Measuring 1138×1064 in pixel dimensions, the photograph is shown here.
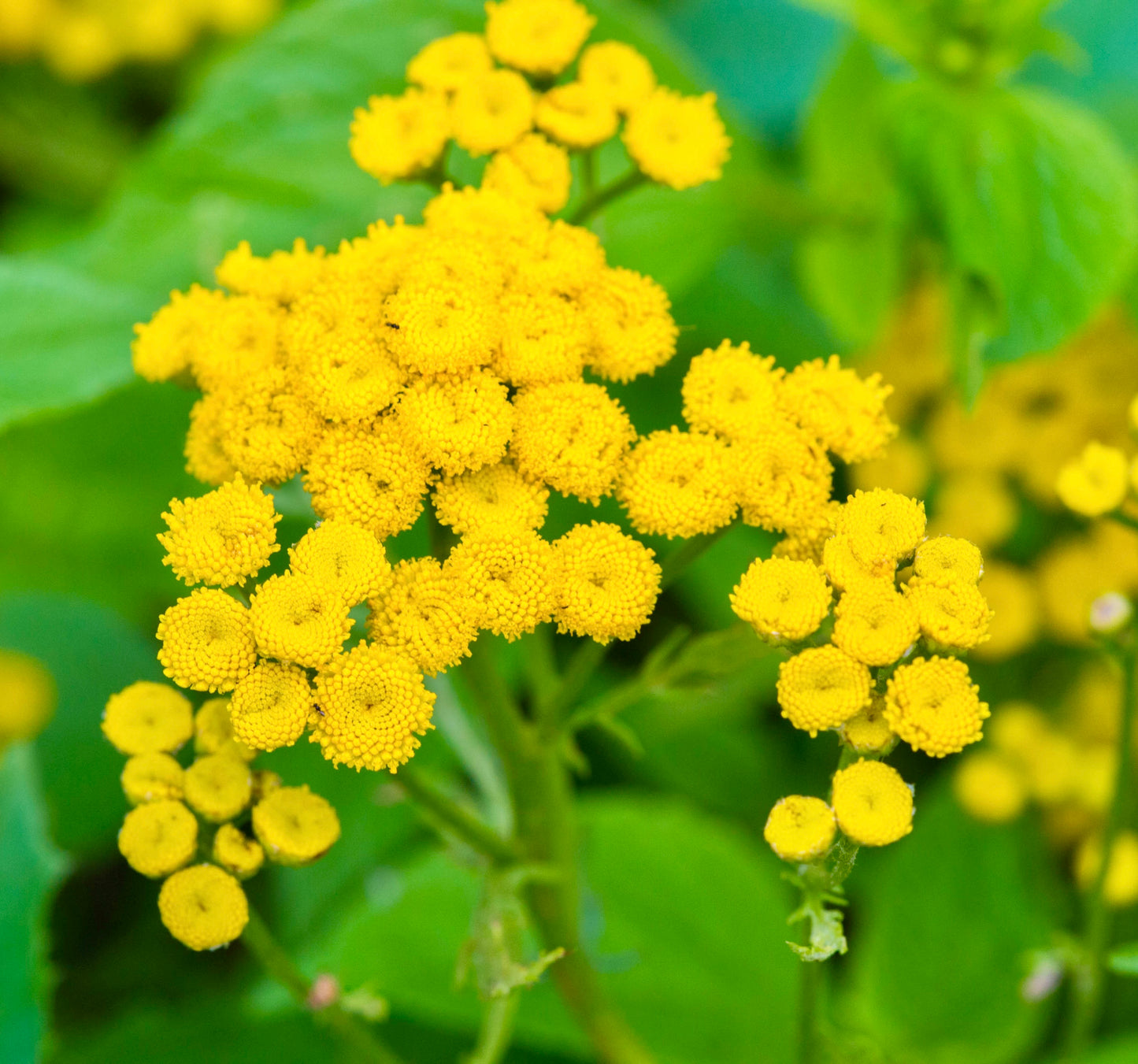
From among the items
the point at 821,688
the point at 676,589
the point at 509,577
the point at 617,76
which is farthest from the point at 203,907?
the point at 676,589

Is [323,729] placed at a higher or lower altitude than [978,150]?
lower

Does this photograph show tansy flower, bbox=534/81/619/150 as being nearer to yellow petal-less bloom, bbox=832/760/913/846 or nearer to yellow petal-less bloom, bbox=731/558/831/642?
yellow petal-less bloom, bbox=731/558/831/642

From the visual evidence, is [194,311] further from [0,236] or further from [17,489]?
[0,236]

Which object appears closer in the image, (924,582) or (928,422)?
(924,582)

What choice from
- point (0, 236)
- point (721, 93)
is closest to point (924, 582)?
point (721, 93)

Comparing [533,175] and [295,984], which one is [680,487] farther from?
[295,984]
